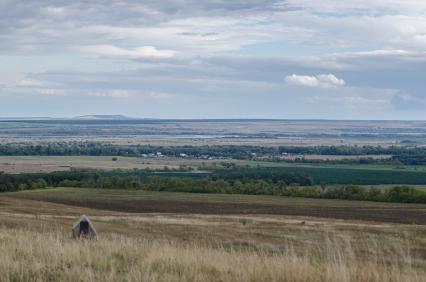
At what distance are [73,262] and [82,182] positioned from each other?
8269 centimetres

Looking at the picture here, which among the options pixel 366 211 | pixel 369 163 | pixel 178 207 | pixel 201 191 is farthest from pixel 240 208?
pixel 369 163

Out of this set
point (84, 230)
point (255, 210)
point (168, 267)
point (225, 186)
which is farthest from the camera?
point (225, 186)

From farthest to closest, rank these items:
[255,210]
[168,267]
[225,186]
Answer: [225,186]
[255,210]
[168,267]

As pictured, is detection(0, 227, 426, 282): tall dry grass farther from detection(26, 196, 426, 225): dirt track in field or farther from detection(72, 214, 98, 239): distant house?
detection(26, 196, 426, 225): dirt track in field

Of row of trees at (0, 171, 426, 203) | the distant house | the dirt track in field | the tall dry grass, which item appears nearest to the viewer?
the tall dry grass

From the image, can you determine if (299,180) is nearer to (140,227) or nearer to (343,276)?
(140,227)

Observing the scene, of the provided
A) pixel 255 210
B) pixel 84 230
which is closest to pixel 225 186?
pixel 255 210

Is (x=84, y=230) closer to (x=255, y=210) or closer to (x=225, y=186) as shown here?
(x=255, y=210)

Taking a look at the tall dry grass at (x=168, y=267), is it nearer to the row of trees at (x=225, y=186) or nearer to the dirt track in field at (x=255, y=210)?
the dirt track in field at (x=255, y=210)

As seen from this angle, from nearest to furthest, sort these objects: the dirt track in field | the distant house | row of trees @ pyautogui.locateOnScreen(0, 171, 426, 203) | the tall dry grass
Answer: the tall dry grass
the distant house
the dirt track in field
row of trees @ pyautogui.locateOnScreen(0, 171, 426, 203)

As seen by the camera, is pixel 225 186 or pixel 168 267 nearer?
pixel 168 267

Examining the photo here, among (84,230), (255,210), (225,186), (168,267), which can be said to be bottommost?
(225,186)

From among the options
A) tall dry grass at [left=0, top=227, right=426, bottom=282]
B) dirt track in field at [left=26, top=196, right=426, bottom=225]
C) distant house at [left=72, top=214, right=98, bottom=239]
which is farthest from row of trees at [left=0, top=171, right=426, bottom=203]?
tall dry grass at [left=0, top=227, right=426, bottom=282]

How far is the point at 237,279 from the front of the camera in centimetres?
986
